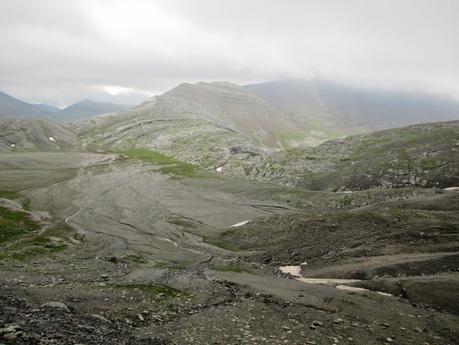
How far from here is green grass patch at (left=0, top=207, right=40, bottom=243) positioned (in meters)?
72.1

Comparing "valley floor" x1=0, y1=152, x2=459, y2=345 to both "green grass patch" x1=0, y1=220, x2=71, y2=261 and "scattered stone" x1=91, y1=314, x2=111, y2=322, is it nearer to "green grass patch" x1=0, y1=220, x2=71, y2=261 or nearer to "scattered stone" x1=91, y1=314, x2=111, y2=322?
"green grass patch" x1=0, y1=220, x2=71, y2=261

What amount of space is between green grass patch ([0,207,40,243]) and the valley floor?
446 mm

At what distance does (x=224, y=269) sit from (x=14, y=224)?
46.2m

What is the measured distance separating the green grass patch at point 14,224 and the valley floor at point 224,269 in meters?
0.45

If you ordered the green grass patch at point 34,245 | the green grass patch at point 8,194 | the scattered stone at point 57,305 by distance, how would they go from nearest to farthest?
1. the scattered stone at point 57,305
2. the green grass patch at point 34,245
3. the green grass patch at point 8,194

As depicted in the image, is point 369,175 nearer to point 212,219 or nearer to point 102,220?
point 212,219

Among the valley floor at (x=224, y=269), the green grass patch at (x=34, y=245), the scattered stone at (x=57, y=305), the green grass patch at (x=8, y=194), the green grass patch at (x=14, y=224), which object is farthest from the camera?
the green grass patch at (x=8, y=194)

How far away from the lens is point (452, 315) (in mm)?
38500

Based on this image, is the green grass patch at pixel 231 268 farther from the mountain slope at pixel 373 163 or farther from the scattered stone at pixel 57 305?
the mountain slope at pixel 373 163

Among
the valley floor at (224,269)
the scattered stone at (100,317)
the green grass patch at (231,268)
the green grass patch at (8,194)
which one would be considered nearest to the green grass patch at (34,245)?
the valley floor at (224,269)

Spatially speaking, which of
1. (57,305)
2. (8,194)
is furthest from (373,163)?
(57,305)

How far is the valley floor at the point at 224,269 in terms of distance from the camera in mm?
32188

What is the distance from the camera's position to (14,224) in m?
79.2

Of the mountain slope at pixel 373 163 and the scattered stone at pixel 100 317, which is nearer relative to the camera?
the scattered stone at pixel 100 317
